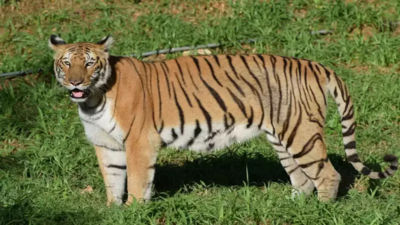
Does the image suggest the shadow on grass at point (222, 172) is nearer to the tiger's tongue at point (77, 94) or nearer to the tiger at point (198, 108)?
the tiger at point (198, 108)

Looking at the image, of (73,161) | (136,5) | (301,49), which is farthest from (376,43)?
(73,161)

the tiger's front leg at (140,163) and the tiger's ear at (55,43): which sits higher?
the tiger's ear at (55,43)

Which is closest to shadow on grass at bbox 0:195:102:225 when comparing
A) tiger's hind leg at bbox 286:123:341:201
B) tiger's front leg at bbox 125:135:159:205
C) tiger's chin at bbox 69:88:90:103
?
tiger's front leg at bbox 125:135:159:205

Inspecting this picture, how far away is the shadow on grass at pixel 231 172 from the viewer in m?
6.89

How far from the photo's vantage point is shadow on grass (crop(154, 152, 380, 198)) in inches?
271

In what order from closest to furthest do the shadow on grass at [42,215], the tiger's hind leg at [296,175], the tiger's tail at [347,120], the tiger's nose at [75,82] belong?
the shadow on grass at [42,215]
the tiger's nose at [75,82]
the tiger's tail at [347,120]
the tiger's hind leg at [296,175]

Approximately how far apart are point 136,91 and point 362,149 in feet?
8.26

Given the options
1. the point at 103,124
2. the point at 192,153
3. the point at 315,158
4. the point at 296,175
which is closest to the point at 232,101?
the point at 315,158

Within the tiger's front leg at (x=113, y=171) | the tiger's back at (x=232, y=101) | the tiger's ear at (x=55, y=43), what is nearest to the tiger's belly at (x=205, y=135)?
the tiger's back at (x=232, y=101)

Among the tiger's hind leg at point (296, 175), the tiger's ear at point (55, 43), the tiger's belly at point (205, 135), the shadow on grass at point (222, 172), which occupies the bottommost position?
the shadow on grass at point (222, 172)

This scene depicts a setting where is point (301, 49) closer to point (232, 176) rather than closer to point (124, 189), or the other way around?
point (232, 176)

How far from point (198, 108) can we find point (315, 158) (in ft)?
3.22

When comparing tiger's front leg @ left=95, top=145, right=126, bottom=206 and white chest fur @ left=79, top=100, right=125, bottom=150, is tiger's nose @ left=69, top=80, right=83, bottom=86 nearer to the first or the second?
white chest fur @ left=79, top=100, right=125, bottom=150

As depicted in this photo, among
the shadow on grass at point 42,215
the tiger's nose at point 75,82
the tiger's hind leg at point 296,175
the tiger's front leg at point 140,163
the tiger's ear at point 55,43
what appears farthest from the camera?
the tiger's hind leg at point 296,175
